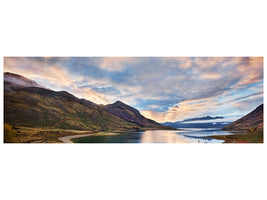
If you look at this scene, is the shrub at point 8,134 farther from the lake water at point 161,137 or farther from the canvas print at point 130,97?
the lake water at point 161,137

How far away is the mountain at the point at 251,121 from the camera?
4297mm

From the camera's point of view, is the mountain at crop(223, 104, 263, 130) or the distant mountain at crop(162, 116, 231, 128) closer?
the mountain at crop(223, 104, 263, 130)

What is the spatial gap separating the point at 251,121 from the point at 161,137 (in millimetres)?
2742

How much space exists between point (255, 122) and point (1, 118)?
24.7 ft

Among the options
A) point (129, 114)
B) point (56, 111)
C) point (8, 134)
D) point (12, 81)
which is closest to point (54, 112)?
point (56, 111)

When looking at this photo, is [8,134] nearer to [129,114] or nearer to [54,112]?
[54,112]

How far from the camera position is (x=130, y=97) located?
4559mm

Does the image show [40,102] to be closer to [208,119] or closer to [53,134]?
[53,134]

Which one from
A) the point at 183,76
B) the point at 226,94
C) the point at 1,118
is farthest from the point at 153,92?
the point at 1,118

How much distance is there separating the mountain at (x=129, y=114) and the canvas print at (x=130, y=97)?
32 mm

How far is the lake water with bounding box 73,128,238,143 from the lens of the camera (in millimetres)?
4262

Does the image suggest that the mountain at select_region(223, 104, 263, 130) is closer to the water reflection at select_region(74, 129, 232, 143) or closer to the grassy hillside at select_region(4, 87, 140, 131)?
the water reflection at select_region(74, 129, 232, 143)

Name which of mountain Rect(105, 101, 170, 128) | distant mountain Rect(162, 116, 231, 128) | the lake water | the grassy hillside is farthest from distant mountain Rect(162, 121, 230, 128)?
the grassy hillside

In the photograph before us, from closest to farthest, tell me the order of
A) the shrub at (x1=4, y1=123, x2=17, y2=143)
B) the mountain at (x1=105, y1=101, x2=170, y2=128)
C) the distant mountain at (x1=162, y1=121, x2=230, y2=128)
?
the shrub at (x1=4, y1=123, x2=17, y2=143) → the distant mountain at (x1=162, y1=121, x2=230, y2=128) → the mountain at (x1=105, y1=101, x2=170, y2=128)
